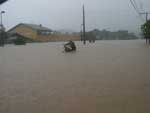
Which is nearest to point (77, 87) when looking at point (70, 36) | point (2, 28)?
point (2, 28)

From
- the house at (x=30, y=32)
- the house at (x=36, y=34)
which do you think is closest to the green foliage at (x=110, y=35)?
the house at (x=36, y=34)

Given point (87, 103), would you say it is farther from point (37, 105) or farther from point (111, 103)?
point (37, 105)

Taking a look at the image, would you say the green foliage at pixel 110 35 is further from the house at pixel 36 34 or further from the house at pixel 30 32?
the house at pixel 30 32

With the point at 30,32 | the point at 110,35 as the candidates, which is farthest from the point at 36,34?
the point at 110,35

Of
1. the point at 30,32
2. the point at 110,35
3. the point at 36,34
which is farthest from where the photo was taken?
the point at 110,35

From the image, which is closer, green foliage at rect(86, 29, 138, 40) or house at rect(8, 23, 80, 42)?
house at rect(8, 23, 80, 42)

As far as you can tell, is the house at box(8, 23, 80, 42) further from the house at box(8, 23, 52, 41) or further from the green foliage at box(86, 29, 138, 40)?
the green foliage at box(86, 29, 138, 40)

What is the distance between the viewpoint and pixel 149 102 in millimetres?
6980

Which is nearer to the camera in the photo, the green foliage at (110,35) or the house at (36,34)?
the house at (36,34)

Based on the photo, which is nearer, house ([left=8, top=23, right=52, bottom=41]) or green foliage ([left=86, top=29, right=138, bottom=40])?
house ([left=8, top=23, right=52, bottom=41])

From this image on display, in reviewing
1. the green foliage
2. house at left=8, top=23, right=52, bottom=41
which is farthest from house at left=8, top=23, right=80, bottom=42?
the green foliage

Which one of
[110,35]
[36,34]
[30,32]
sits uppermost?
[30,32]

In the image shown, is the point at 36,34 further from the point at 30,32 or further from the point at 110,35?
the point at 110,35

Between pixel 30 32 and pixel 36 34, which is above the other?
pixel 30 32
